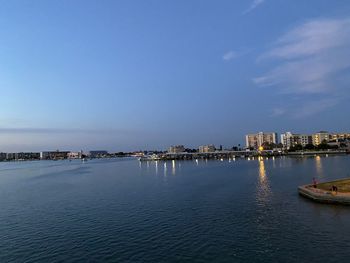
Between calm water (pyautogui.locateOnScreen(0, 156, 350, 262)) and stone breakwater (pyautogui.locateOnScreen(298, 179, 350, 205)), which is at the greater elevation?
stone breakwater (pyautogui.locateOnScreen(298, 179, 350, 205))

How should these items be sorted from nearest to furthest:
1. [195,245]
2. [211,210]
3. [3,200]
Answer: [195,245] < [211,210] < [3,200]

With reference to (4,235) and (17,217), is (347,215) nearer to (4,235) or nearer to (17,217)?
(4,235)

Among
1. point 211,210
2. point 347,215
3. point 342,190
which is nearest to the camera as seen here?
point 347,215

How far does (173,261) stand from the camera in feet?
84.3

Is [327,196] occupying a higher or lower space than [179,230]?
higher

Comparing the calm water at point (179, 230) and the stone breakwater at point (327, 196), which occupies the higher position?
the stone breakwater at point (327, 196)

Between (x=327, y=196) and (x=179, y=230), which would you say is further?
(x=327, y=196)

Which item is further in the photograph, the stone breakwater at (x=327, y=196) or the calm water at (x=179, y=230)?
the stone breakwater at (x=327, y=196)

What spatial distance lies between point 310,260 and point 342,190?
26.9 m

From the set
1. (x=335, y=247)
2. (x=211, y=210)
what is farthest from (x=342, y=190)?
(x=335, y=247)

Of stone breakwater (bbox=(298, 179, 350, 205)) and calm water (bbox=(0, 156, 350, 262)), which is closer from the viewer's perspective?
calm water (bbox=(0, 156, 350, 262))

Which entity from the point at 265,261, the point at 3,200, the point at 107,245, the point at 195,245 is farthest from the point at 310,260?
the point at 3,200

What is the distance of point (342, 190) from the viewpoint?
47.6 m

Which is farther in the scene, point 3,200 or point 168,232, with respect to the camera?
point 3,200
